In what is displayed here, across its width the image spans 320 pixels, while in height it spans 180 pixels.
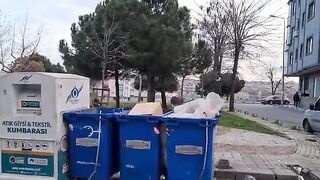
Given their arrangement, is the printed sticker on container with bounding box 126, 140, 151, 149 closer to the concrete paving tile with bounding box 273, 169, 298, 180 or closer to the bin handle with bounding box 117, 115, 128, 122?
the bin handle with bounding box 117, 115, 128, 122

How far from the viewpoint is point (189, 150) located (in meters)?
5.15

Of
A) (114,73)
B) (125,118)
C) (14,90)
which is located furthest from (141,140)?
(114,73)

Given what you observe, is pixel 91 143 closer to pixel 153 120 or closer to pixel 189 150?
pixel 153 120

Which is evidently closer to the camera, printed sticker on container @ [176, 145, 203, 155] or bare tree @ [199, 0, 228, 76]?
printed sticker on container @ [176, 145, 203, 155]

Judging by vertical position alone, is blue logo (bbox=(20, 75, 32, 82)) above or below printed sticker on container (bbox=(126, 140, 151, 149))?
above

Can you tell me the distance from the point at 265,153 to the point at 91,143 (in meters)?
5.52

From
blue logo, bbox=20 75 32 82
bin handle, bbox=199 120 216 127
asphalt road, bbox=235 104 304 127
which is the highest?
blue logo, bbox=20 75 32 82

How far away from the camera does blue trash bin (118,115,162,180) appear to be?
5.29m

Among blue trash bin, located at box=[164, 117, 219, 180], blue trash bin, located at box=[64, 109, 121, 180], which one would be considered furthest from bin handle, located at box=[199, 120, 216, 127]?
blue trash bin, located at box=[64, 109, 121, 180]

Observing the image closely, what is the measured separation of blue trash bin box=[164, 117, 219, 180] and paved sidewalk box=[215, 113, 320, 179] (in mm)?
2015

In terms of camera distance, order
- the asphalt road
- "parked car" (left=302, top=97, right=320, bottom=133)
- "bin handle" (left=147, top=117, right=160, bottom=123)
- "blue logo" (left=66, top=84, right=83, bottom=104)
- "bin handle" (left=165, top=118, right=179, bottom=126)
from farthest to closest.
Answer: the asphalt road < "parked car" (left=302, top=97, right=320, bottom=133) < "blue logo" (left=66, top=84, right=83, bottom=104) < "bin handle" (left=147, top=117, right=160, bottom=123) < "bin handle" (left=165, top=118, right=179, bottom=126)

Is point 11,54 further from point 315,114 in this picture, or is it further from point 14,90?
point 14,90

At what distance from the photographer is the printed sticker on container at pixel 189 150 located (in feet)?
16.7

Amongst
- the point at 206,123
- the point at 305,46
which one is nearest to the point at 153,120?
the point at 206,123
